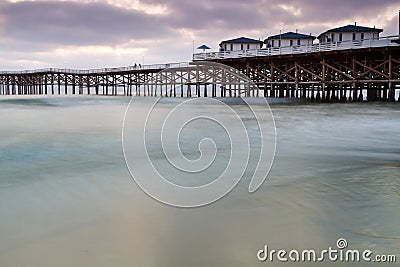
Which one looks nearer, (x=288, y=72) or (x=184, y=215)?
(x=184, y=215)

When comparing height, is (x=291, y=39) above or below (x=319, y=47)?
above

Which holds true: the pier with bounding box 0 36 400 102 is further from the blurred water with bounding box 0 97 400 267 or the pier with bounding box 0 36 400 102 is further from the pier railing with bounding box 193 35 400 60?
the blurred water with bounding box 0 97 400 267

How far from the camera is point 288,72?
28594 mm

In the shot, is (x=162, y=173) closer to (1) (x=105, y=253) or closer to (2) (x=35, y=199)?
(2) (x=35, y=199)

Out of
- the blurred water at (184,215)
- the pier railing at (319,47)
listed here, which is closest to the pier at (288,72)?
the pier railing at (319,47)

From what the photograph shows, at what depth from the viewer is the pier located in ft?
74.2

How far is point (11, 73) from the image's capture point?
5753cm

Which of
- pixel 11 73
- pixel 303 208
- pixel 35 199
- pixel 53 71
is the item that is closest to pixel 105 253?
pixel 35 199

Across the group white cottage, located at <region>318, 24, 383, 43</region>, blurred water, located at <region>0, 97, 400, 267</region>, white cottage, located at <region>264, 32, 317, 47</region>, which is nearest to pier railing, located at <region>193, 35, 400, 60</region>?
white cottage, located at <region>264, 32, 317, 47</region>

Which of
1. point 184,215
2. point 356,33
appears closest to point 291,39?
point 356,33

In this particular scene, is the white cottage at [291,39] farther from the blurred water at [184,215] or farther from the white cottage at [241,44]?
the blurred water at [184,215]

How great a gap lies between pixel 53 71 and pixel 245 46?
92.5 feet

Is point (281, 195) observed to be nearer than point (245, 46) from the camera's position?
Yes

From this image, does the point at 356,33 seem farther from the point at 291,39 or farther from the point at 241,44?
the point at 241,44
